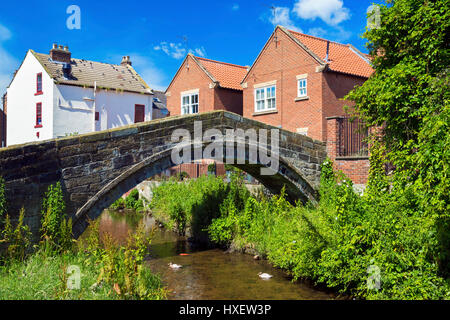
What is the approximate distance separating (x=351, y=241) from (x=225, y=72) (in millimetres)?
19489

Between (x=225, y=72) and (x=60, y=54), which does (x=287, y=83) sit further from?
(x=60, y=54)

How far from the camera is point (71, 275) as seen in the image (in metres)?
6.34

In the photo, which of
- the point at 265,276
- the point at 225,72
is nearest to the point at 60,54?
the point at 225,72

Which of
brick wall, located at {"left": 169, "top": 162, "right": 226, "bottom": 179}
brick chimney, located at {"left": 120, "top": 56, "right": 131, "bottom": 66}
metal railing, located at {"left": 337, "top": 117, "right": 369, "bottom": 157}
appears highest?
brick chimney, located at {"left": 120, "top": 56, "right": 131, "bottom": 66}

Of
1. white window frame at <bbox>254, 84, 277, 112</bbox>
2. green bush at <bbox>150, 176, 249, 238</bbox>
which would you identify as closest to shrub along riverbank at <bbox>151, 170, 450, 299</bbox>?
green bush at <bbox>150, 176, 249, 238</bbox>

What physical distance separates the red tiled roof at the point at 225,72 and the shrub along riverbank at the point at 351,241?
13259 mm

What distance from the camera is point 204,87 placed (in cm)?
2423

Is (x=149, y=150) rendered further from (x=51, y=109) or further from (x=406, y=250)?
(x=51, y=109)

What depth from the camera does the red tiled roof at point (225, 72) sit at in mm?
24562

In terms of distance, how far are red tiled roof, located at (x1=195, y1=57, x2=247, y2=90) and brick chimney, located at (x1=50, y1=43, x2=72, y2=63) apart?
9054mm

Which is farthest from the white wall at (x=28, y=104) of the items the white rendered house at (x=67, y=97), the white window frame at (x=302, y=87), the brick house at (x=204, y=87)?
the white window frame at (x=302, y=87)

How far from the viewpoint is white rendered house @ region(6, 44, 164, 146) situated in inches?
1016

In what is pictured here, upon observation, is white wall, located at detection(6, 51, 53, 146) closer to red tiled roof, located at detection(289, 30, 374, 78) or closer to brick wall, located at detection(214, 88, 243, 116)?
brick wall, located at detection(214, 88, 243, 116)

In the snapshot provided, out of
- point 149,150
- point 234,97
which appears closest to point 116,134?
point 149,150
